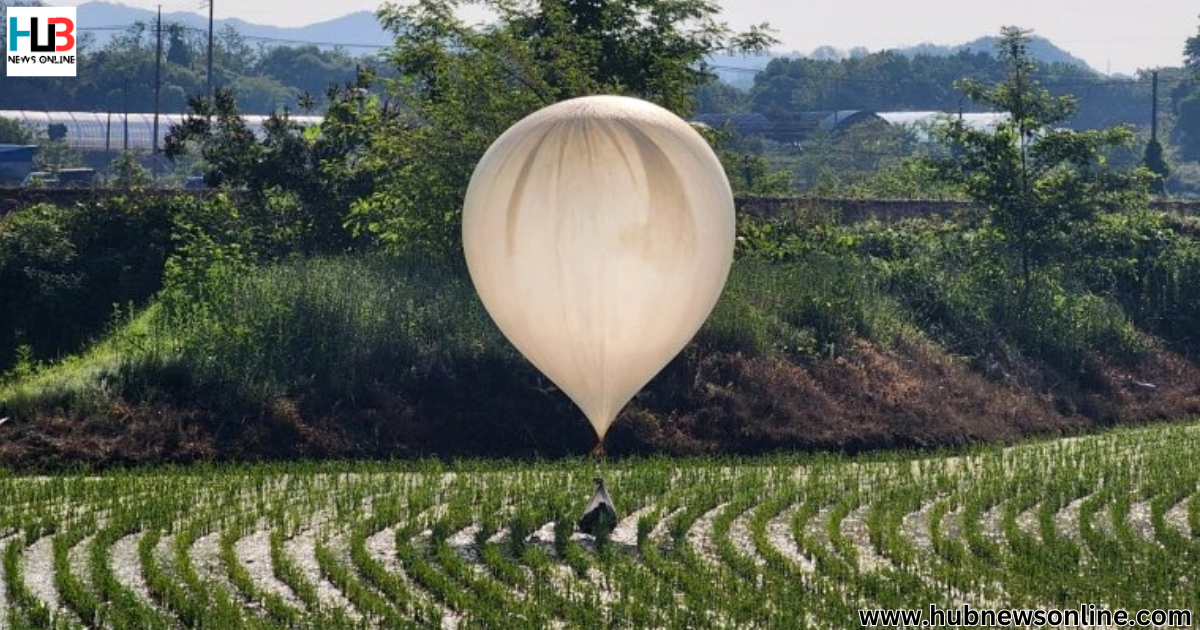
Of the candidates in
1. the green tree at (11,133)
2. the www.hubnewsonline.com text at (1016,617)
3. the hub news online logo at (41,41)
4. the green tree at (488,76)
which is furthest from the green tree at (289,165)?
the green tree at (11,133)

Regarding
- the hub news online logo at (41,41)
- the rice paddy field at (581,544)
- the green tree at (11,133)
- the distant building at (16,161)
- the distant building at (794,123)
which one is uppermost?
the hub news online logo at (41,41)

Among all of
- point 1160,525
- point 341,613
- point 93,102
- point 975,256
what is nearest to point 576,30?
point 975,256

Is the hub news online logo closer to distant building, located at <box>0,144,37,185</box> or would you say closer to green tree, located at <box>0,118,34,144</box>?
green tree, located at <box>0,118,34,144</box>

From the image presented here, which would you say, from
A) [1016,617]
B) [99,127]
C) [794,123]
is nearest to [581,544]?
[1016,617]

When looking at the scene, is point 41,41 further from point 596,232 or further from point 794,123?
point 596,232

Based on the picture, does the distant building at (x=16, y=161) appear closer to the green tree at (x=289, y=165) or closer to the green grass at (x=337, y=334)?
the green tree at (x=289, y=165)
